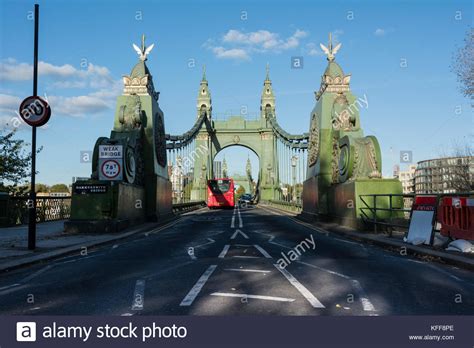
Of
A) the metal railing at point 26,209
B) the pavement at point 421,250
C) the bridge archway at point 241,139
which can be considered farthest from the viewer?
the bridge archway at point 241,139

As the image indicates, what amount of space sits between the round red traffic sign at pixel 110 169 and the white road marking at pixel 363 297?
11803 millimetres

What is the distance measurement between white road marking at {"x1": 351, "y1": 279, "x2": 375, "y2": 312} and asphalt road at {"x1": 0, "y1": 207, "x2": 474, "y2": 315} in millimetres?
13

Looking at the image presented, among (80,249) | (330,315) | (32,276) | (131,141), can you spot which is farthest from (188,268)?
(131,141)

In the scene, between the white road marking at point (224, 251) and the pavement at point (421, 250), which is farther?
the white road marking at point (224, 251)

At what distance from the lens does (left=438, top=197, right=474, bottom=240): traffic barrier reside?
10.2 metres

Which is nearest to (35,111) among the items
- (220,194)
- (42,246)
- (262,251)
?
(42,246)

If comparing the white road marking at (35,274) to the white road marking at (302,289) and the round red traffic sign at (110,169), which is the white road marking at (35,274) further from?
the round red traffic sign at (110,169)

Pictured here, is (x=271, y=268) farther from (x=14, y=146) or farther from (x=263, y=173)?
(x=263, y=173)

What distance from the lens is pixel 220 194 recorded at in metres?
48.4

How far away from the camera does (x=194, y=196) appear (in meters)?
65.7

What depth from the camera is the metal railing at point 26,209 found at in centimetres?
1880

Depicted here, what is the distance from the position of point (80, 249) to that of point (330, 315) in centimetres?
825

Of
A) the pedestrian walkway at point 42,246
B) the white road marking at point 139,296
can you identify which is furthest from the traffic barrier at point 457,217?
the pedestrian walkway at point 42,246

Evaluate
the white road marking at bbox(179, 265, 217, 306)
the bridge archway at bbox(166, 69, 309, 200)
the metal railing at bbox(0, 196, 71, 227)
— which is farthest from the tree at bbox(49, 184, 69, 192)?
the white road marking at bbox(179, 265, 217, 306)
